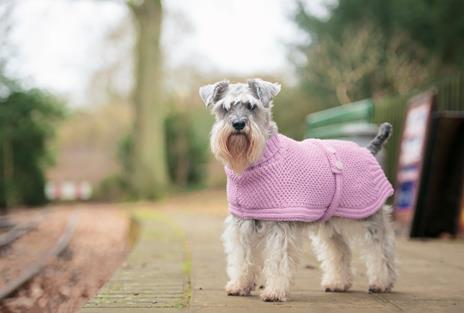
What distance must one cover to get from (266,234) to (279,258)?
Result: 0.70 ft

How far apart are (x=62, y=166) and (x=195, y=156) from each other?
1411 centimetres

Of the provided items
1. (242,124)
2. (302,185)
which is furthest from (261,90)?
(302,185)

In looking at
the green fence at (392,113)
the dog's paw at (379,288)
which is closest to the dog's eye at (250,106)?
the dog's paw at (379,288)

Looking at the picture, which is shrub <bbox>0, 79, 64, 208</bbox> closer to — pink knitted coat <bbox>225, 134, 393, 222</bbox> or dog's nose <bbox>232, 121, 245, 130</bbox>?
pink knitted coat <bbox>225, 134, 393, 222</bbox>

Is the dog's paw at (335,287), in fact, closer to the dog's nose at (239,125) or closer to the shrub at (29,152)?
the dog's nose at (239,125)

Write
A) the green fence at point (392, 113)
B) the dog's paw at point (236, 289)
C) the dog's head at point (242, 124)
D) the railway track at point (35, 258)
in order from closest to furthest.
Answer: the dog's head at point (242, 124)
the dog's paw at point (236, 289)
the railway track at point (35, 258)
the green fence at point (392, 113)

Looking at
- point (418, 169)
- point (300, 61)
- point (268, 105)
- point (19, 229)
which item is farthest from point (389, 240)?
point (300, 61)

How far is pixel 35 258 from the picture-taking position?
9.41 meters

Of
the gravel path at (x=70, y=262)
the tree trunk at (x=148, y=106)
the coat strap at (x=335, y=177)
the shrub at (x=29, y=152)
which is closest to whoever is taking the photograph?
the coat strap at (x=335, y=177)

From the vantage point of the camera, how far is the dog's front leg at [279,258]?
14.8 ft

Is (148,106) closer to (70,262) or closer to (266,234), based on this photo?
(70,262)

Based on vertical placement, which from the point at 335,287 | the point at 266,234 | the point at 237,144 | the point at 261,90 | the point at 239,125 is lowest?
the point at 335,287

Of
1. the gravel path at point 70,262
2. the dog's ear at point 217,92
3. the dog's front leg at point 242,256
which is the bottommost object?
the gravel path at point 70,262

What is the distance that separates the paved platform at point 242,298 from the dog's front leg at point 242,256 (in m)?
0.11
